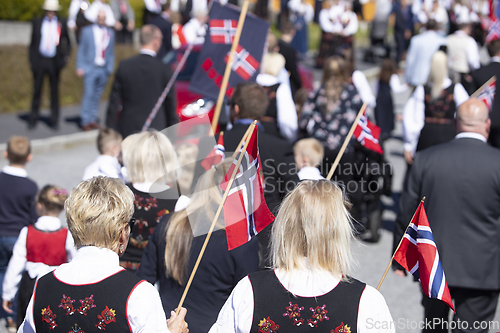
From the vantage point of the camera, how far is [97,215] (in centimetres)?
212

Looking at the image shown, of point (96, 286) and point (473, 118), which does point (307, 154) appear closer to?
point (473, 118)

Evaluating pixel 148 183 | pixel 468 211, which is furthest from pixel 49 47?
pixel 468 211

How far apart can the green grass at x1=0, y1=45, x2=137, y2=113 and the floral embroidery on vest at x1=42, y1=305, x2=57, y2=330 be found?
9990 millimetres

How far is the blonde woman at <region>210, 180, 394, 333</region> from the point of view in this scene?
2.00 meters

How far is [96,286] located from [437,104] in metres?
4.47

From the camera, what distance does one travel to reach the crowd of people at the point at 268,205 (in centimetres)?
204

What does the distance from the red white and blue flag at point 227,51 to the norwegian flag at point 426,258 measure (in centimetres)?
298

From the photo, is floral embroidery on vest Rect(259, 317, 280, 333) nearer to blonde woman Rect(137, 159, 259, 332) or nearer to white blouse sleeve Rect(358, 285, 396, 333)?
white blouse sleeve Rect(358, 285, 396, 333)

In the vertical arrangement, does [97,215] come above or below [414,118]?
above

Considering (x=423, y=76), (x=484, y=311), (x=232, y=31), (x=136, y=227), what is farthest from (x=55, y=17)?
(x=484, y=311)

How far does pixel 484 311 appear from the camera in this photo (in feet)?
11.6

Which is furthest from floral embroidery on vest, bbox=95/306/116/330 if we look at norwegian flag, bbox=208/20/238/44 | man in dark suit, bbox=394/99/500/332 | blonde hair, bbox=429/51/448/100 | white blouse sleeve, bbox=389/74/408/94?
white blouse sleeve, bbox=389/74/408/94

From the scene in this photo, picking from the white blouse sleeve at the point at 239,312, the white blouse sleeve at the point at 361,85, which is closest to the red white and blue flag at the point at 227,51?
the white blouse sleeve at the point at 361,85

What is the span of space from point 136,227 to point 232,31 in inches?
115
